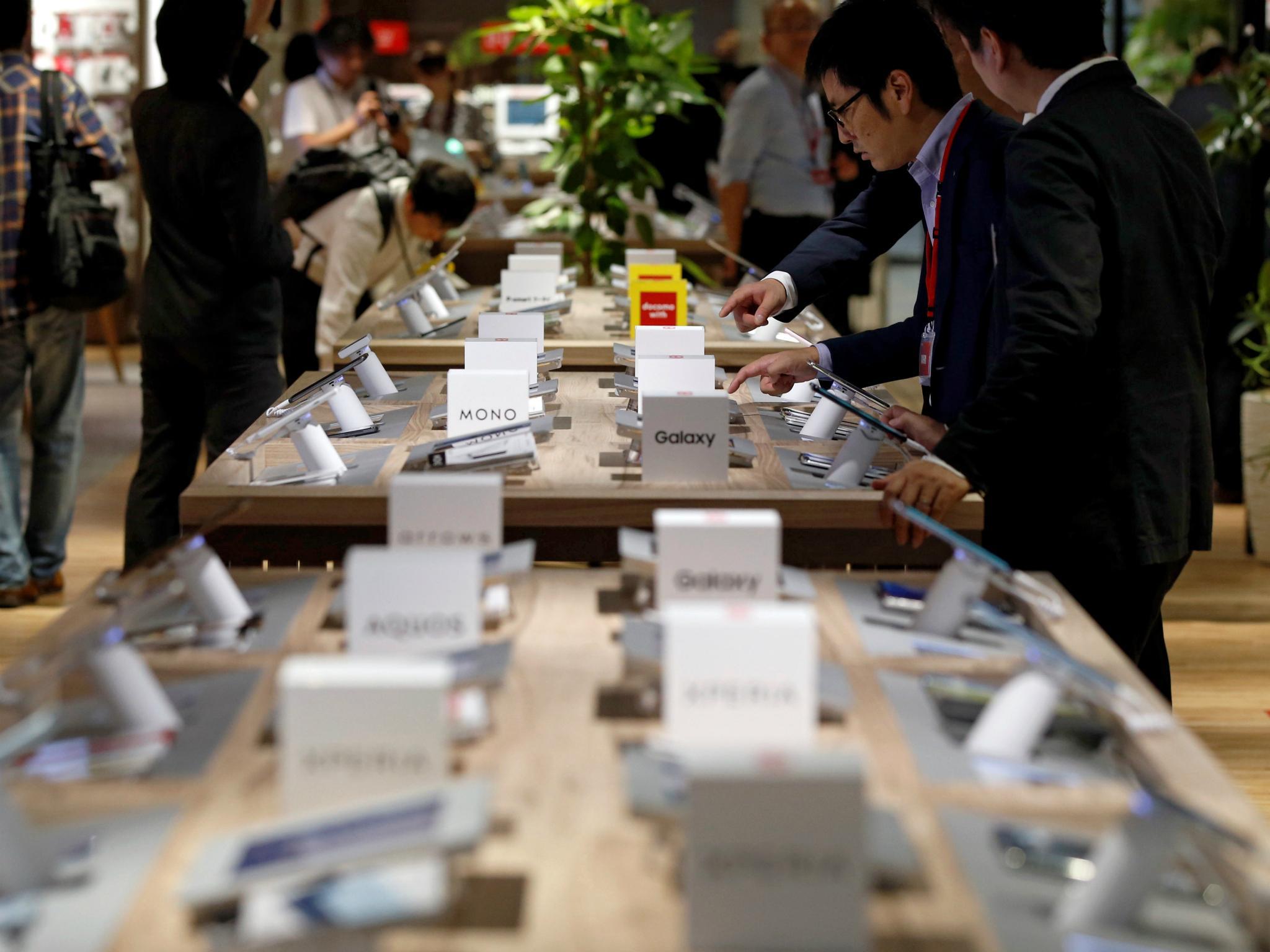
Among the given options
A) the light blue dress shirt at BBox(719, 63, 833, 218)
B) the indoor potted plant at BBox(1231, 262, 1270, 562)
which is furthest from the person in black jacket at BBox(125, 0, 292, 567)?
the indoor potted plant at BBox(1231, 262, 1270, 562)

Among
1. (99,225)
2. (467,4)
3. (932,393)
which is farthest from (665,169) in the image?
(467,4)

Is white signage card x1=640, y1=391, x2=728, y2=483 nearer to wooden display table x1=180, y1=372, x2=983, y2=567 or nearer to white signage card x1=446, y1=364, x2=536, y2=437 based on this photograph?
wooden display table x1=180, y1=372, x2=983, y2=567

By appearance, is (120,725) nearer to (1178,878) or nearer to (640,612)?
(640,612)

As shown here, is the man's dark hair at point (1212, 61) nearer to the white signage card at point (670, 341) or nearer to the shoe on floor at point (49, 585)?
the white signage card at point (670, 341)

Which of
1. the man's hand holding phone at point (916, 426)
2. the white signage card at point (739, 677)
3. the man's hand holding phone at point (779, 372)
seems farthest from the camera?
the man's hand holding phone at point (779, 372)

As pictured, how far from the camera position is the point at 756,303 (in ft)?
10.00

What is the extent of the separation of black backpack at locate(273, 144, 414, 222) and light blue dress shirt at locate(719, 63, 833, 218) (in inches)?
61.2

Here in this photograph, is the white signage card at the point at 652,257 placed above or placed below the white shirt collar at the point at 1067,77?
below

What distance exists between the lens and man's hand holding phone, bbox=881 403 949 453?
7.43 feet

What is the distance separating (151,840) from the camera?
112cm

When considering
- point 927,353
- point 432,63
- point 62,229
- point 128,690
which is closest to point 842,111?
point 927,353

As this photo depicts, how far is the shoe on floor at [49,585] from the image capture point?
14.8ft

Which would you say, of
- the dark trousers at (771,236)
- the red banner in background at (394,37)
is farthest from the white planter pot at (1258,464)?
the red banner in background at (394,37)

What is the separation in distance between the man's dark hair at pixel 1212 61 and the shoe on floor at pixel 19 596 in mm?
5071
